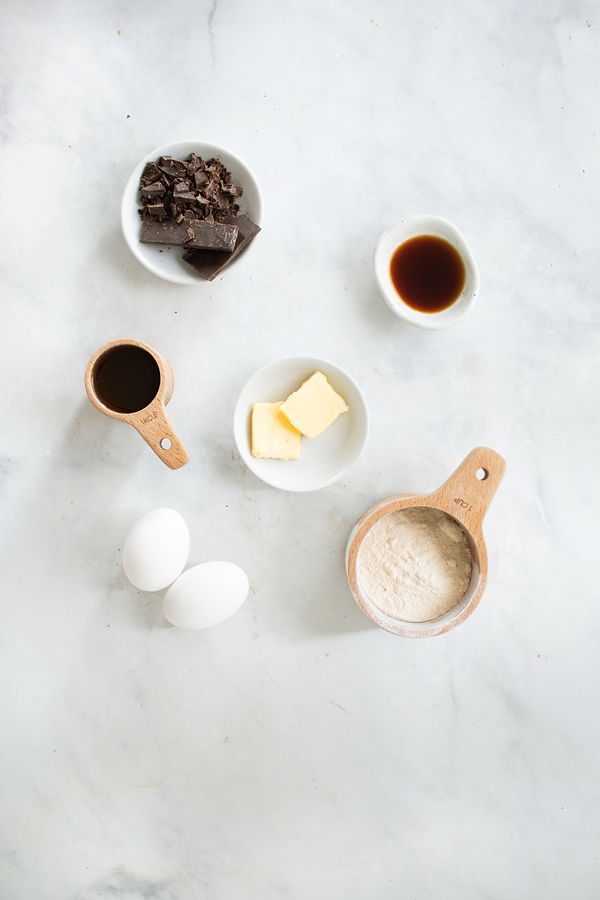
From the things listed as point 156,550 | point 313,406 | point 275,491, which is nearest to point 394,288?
point 313,406

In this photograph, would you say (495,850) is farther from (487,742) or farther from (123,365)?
(123,365)

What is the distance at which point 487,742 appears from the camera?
1.66 metres

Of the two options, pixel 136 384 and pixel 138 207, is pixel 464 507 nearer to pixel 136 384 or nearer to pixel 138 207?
pixel 136 384

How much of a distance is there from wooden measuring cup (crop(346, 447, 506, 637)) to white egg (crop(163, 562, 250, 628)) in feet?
0.88

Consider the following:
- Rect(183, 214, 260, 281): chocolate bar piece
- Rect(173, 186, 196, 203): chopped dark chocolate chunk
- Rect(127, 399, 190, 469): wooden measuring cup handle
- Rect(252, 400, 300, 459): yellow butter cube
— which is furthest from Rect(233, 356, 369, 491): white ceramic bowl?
Rect(173, 186, 196, 203): chopped dark chocolate chunk

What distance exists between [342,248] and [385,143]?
28cm

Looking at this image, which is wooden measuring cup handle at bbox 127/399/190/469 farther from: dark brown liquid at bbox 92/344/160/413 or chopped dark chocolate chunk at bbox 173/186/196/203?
chopped dark chocolate chunk at bbox 173/186/196/203

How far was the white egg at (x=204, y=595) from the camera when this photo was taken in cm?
145

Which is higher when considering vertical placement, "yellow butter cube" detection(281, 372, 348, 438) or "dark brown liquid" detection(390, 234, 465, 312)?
"dark brown liquid" detection(390, 234, 465, 312)

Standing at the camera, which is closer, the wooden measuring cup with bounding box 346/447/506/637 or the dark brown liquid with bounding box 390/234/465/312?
the wooden measuring cup with bounding box 346/447/506/637

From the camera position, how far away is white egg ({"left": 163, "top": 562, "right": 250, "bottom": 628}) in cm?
145

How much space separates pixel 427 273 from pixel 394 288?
0.09 m

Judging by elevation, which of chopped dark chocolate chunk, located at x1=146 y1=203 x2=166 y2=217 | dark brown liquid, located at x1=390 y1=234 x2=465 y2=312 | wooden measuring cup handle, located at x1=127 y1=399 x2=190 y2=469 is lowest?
wooden measuring cup handle, located at x1=127 y1=399 x2=190 y2=469

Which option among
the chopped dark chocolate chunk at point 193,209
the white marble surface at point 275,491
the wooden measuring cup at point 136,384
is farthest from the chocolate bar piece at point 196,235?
the wooden measuring cup at point 136,384
